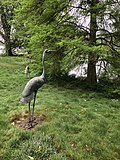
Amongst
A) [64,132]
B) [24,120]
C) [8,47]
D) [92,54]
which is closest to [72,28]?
[92,54]

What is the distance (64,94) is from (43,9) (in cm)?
301

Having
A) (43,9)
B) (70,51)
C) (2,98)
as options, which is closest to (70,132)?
(2,98)

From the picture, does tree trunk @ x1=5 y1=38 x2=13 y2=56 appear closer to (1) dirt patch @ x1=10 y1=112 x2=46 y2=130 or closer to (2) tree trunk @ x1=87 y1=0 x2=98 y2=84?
(2) tree trunk @ x1=87 y1=0 x2=98 y2=84

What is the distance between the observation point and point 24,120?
545cm

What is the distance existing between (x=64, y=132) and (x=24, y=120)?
1.00m

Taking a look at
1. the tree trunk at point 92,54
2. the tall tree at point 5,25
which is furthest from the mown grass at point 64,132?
the tall tree at point 5,25

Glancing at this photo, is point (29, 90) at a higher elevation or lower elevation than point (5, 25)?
lower

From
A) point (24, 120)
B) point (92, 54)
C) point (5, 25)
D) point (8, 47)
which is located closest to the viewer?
point (24, 120)

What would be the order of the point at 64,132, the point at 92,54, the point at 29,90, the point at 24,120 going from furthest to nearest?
the point at 92,54, the point at 24,120, the point at 64,132, the point at 29,90

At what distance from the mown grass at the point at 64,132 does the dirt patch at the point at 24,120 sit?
93 mm

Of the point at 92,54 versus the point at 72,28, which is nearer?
the point at 92,54

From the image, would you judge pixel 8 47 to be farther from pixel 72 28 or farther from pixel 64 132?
pixel 64 132

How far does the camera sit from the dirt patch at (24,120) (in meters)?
5.20

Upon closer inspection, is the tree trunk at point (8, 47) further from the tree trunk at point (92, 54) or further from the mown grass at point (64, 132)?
the mown grass at point (64, 132)
